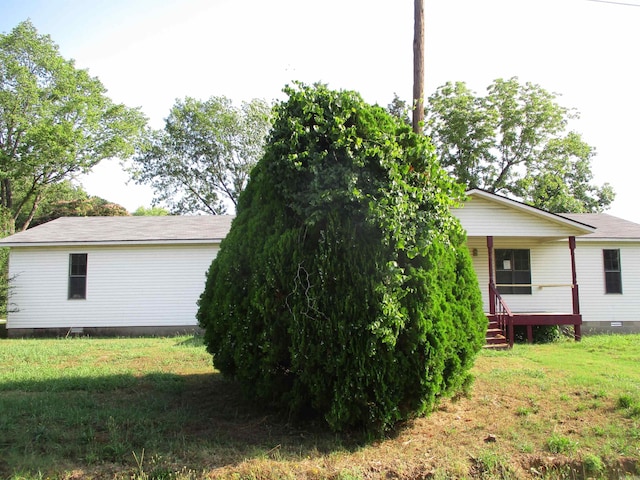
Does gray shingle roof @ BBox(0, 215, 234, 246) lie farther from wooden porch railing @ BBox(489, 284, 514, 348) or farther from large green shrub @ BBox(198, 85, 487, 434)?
large green shrub @ BBox(198, 85, 487, 434)

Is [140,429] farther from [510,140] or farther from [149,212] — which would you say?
[149,212]

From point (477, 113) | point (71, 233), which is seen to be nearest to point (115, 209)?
point (71, 233)

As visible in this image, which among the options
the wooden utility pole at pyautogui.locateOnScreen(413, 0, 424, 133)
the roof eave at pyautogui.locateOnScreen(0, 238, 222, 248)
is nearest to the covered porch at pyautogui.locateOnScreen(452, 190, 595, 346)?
the wooden utility pole at pyautogui.locateOnScreen(413, 0, 424, 133)

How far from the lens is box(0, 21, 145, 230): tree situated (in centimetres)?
2856

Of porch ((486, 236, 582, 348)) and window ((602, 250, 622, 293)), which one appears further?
window ((602, 250, 622, 293))

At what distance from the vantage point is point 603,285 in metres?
15.4

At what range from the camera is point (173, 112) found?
125 ft

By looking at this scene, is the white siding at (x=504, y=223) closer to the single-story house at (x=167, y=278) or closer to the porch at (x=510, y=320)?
the porch at (x=510, y=320)

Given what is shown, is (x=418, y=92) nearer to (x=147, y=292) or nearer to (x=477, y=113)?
(x=147, y=292)

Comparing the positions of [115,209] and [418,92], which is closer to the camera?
[418,92]

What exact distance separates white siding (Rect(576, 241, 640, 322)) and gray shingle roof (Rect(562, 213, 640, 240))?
1.01 feet

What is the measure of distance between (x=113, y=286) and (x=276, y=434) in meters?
11.8

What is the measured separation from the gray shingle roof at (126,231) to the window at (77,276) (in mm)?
612

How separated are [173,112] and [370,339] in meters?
37.3
